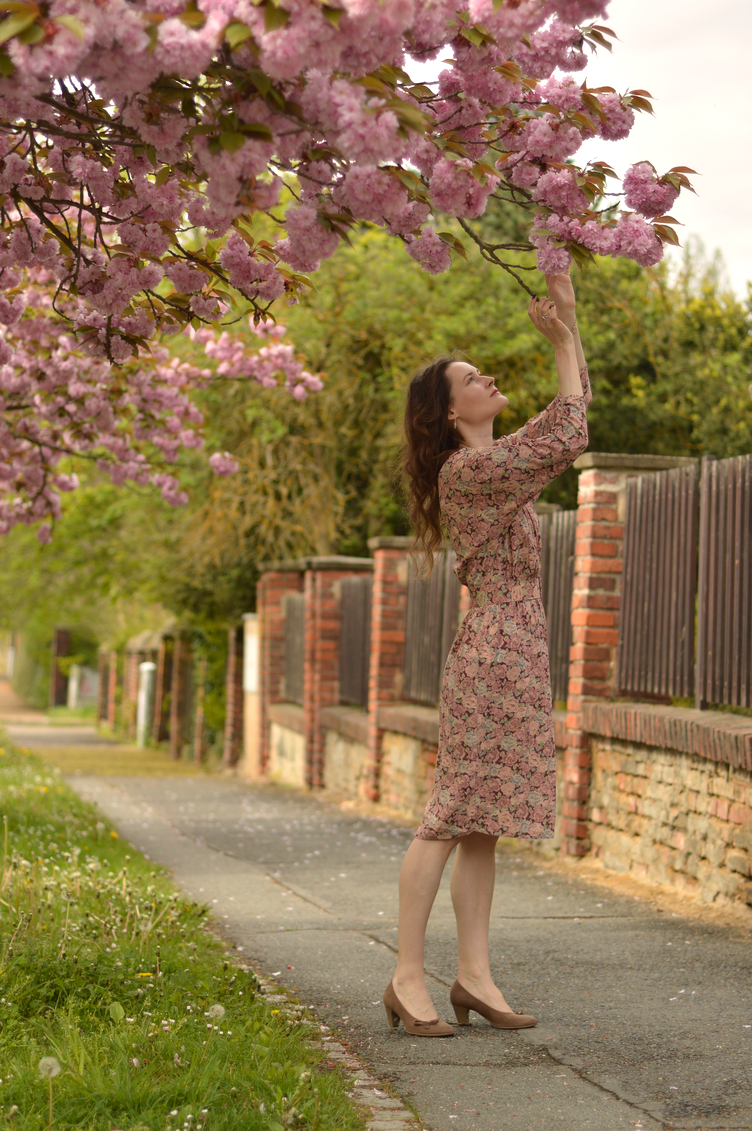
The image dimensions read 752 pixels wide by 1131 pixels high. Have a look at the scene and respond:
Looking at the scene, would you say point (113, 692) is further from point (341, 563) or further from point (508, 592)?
point (508, 592)

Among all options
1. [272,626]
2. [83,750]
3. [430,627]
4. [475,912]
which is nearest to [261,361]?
[430,627]

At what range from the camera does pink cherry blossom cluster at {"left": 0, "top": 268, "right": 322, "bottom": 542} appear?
7.52 meters

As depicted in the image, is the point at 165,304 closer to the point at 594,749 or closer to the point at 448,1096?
the point at 448,1096

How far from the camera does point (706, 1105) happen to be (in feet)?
10.6

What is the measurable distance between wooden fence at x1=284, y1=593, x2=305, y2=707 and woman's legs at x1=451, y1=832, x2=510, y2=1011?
11937mm

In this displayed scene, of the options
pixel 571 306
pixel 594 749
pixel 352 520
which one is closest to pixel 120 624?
pixel 352 520

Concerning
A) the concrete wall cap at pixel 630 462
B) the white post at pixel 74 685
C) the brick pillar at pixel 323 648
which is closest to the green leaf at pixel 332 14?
the concrete wall cap at pixel 630 462

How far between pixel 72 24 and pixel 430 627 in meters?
9.05

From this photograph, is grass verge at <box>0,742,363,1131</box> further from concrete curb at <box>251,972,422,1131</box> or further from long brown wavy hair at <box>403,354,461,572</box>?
long brown wavy hair at <box>403,354,461,572</box>

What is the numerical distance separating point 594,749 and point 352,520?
11.2m

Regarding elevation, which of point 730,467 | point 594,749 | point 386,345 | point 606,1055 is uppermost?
point 386,345

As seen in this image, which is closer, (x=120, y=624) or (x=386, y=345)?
(x=386, y=345)

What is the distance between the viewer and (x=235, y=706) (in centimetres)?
2077

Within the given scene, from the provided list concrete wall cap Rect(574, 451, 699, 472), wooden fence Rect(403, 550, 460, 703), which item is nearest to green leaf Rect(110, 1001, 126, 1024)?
concrete wall cap Rect(574, 451, 699, 472)
